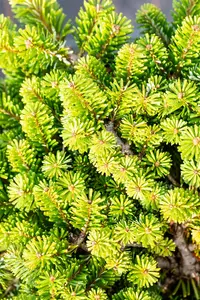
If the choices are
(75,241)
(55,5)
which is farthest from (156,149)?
(55,5)

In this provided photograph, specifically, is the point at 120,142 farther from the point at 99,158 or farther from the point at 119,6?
the point at 119,6

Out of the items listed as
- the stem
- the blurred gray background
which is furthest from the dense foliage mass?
the blurred gray background

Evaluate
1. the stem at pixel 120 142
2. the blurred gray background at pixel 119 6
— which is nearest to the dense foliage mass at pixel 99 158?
the stem at pixel 120 142

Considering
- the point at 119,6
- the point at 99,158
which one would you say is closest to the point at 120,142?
the point at 99,158

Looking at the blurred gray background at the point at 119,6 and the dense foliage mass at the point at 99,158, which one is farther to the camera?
the blurred gray background at the point at 119,6

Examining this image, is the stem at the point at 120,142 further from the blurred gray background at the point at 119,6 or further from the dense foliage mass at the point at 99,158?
the blurred gray background at the point at 119,6

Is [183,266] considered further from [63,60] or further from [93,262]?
[63,60]

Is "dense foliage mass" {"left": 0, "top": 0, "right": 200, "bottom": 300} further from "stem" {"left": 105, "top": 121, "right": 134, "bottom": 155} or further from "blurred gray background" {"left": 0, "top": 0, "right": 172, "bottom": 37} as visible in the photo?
"blurred gray background" {"left": 0, "top": 0, "right": 172, "bottom": 37}

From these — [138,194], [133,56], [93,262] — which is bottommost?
[93,262]
